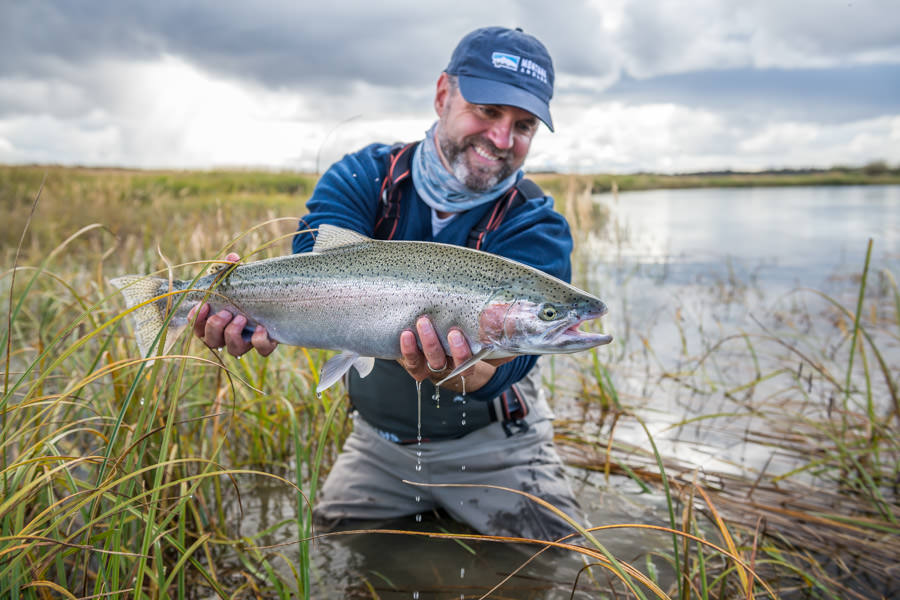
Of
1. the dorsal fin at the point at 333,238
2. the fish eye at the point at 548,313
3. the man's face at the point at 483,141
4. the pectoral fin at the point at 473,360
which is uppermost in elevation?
the man's face at the point at 483,141

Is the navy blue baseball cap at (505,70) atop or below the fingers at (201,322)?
atop

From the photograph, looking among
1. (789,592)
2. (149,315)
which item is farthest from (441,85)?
(789,592)

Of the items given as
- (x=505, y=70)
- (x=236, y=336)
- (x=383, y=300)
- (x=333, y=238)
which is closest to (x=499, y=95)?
(x=505, y=70)

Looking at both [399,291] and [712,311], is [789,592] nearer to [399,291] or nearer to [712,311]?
[399,291]

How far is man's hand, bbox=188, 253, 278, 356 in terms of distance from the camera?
115 inches

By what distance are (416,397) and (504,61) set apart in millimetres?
2116

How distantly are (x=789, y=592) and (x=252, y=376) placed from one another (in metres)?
3.63

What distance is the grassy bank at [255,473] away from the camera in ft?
6.89

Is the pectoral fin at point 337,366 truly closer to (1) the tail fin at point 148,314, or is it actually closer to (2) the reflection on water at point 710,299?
(1) the tail fin at point 148,314

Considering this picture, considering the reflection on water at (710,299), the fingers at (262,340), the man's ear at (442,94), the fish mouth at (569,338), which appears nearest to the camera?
the fish mouth at (569,338)

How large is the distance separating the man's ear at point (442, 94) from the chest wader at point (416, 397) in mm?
492

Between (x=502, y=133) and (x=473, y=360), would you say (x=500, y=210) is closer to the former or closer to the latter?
(x=502, y=133)

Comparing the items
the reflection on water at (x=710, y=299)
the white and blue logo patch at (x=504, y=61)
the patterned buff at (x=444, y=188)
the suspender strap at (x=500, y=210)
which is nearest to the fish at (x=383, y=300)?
the suspender strap at (x=500, y=210)

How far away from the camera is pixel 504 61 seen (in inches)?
149
